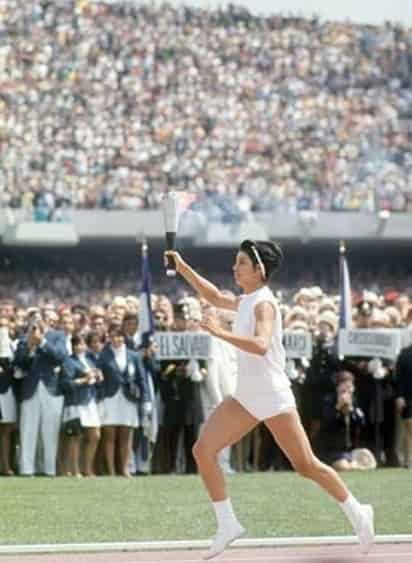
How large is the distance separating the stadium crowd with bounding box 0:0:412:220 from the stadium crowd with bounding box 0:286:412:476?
2527 cm

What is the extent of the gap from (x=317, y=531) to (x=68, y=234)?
112ft

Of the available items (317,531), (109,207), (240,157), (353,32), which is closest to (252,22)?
(353,32)

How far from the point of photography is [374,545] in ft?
41.1

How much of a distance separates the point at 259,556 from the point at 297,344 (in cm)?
995

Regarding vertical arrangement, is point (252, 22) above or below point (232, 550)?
above

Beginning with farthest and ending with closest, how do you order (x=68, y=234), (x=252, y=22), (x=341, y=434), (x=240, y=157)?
(x=252, y=22) < (x=240, y=157) < (x=68, y=234) < (x=341, y=434)

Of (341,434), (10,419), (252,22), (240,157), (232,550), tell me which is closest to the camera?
(232,550)

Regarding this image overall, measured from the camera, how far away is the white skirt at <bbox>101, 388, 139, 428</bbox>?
68.7ft

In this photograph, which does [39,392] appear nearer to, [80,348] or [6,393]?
[6,393]

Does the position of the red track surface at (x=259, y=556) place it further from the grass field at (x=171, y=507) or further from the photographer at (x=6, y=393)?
the photographer at (x=6, y=393)

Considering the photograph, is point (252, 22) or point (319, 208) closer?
point (319, 208)

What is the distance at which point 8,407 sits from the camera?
20953mm

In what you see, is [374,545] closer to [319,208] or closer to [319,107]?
[319,208]

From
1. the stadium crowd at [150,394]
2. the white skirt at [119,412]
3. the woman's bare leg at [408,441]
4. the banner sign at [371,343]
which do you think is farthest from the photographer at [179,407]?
the woman's bare leg at [408,441]
